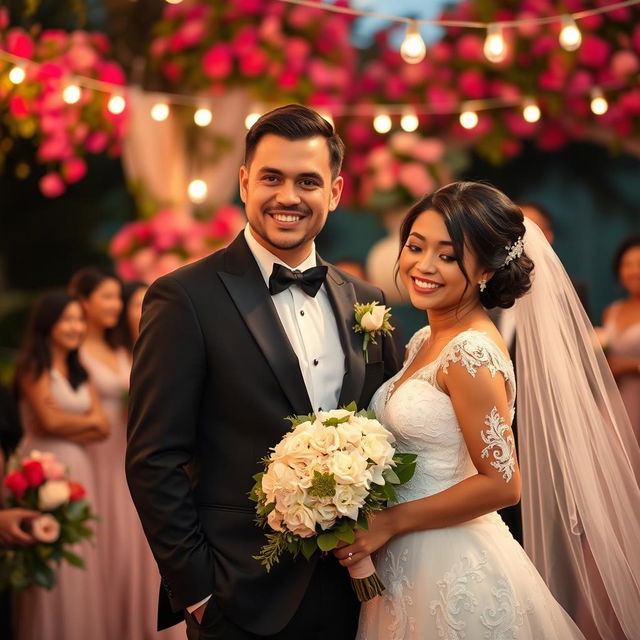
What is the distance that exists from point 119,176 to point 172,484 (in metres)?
4.69

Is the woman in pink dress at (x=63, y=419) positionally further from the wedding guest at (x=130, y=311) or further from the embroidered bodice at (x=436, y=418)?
the embroidered bodice at (x=436, y=418)

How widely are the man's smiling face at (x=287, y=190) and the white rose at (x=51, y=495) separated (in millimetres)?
2026

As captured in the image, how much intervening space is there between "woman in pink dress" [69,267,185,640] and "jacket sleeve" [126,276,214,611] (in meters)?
2.57

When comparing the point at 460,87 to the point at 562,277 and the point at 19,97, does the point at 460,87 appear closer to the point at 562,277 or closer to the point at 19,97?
the point at 19,97

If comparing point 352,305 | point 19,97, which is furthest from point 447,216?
point 19,97

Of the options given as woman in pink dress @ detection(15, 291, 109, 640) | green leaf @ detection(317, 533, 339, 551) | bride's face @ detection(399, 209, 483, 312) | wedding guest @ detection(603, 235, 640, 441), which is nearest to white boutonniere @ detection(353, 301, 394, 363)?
bride's face @ detection(399, 209, 483, 312)

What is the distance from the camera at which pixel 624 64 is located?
602 cm

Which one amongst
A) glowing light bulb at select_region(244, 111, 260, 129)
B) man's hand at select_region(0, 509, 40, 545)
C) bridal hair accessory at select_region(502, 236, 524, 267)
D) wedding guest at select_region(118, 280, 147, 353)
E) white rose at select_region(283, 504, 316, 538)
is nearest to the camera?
white rose at select_region(283, 504, 316, 538)

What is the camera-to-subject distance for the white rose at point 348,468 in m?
2.46

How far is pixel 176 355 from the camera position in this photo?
8.71 feet

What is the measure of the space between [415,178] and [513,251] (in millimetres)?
3509

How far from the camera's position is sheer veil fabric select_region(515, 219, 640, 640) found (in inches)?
118

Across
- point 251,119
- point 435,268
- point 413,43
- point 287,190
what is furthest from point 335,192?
point 251,119

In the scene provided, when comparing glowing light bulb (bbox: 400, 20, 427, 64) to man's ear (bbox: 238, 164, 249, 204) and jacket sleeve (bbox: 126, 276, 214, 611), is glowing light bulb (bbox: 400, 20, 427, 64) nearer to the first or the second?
man's ear (bbox: 238, 164, 249, 204)
